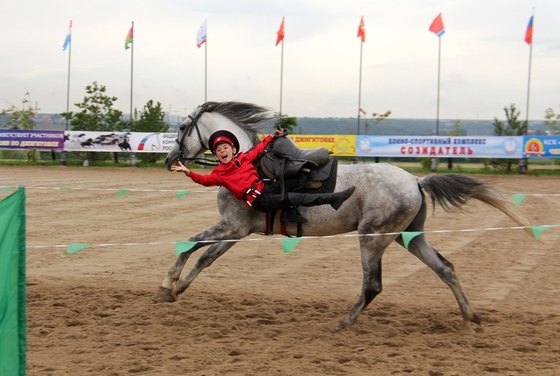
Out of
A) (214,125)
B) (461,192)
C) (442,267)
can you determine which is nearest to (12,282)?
(214,125)

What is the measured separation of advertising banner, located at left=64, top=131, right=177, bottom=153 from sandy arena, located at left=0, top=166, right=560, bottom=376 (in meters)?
16.9

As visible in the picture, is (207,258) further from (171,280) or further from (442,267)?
(442,267)

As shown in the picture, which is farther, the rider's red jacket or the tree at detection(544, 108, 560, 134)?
the tree at detection(544, 108, 560, 134)

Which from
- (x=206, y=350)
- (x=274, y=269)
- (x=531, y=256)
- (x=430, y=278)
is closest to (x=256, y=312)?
(x=206, y=350)

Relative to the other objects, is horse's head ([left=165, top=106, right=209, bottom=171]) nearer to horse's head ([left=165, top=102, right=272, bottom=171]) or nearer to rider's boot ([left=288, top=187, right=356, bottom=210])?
horse's head ([left=165, top=102, right=272, bottom=171])

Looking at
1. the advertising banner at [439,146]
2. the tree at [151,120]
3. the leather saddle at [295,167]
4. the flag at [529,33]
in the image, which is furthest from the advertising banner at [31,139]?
the leather saddle at [295,167]

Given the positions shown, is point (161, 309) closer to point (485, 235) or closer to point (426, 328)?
point (426, 328)

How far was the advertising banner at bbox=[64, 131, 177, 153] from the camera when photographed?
98.2 feet

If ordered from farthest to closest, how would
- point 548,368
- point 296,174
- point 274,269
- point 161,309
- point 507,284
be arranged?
point 274,269 < point 507,284 < point 161,309 < point 296,174 < point 548,368

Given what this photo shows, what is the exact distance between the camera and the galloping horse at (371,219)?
6750mm

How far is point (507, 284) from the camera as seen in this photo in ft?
28.6

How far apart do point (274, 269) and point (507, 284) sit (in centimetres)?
318

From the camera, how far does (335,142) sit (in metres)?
28.9

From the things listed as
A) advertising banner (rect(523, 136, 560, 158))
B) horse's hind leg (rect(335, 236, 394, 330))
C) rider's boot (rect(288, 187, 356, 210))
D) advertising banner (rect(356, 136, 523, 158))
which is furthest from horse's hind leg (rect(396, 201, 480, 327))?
advertising banner (rect(523, 136, 560, 158))
